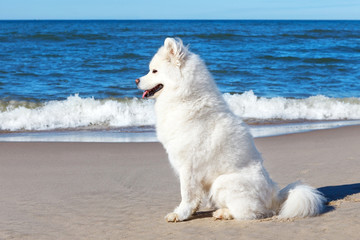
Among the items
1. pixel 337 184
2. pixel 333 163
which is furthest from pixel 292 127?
pixel 337 184

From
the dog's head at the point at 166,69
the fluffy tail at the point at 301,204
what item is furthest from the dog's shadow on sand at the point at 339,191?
the dog's head at the point at 166,69

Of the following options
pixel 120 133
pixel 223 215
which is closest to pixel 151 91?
pixel 223 215

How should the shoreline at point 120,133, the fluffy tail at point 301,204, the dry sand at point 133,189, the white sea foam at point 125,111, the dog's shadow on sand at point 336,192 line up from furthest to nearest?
the white sea foam at point 125,111 → the shoreline at point 120,133 → the dog's shadow on sand at point 336,192 → the fluffy tail at point 301,204 → the dry sand at point 133,189

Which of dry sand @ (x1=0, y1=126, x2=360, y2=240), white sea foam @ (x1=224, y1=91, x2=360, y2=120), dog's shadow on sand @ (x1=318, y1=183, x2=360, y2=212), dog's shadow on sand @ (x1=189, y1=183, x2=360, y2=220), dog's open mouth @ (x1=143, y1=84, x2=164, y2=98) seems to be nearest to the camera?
dry sand @ (x1=0, y1=126, x2=360, y2=240)

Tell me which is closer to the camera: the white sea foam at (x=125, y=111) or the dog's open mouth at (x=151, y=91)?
the dog's open mouth at (x=151, y=91)

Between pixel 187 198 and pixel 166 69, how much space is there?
1152 millimetres

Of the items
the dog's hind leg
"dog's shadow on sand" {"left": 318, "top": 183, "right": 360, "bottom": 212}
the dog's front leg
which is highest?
the dog's front leg

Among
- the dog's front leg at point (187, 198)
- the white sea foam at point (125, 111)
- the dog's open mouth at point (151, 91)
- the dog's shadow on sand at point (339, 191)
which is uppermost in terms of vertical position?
the white sea foam at point (125, 111)

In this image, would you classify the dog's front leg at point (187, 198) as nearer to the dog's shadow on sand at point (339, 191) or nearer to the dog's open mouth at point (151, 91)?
the dog's open mouth at point (151, 91)

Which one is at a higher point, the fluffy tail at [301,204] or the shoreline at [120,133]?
the shoreline at [120,133]

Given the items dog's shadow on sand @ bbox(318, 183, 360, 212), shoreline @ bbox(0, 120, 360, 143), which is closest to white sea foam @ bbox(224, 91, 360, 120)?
shoreline @ bbox(0, 120, 360, 143)

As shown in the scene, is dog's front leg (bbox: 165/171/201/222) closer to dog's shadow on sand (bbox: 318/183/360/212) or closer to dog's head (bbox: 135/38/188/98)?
dog's head (bbox: 135/38/188/98)

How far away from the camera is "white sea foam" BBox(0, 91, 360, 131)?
9836mm

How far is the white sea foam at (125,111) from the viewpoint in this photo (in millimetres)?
9836
